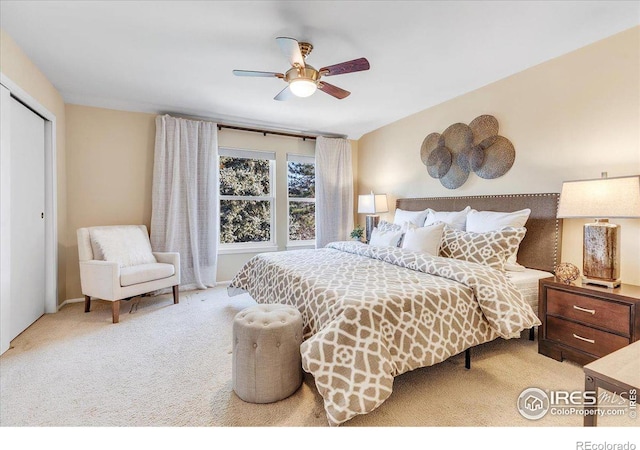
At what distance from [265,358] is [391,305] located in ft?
2.53

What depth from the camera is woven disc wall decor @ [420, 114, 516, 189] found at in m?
3.02

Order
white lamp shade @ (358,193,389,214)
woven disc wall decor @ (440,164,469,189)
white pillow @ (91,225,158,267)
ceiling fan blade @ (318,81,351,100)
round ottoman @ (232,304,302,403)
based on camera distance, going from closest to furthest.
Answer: round ottoman @ (232,304,302,403)
ceiling fan blade @ (318,81,351,100)
white pillow @ (91,225,158,267)
woven disc wall decor @ (440,164,469,189)
white lamp shade @ (358,193,389,214)

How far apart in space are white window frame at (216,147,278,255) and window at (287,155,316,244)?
279mm

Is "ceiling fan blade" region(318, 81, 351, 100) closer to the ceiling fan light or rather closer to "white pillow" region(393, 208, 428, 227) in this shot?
the ceiling fan light

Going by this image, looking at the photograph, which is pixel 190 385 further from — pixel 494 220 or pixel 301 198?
pixel 301 198

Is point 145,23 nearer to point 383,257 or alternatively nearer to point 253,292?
point 253,292

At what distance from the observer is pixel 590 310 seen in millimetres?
1975

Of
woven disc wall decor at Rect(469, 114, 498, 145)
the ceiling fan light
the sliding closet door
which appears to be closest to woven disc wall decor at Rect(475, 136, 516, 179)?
woven disc wall decor at Rect(469, 114, 498, 145)

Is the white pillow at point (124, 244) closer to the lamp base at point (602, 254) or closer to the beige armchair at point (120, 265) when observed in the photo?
the beige armchair at point (120, 265)

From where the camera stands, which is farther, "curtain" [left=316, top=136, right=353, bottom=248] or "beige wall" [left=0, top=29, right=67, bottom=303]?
"curtain" [left=316, top=136, right=353, bottom=248]

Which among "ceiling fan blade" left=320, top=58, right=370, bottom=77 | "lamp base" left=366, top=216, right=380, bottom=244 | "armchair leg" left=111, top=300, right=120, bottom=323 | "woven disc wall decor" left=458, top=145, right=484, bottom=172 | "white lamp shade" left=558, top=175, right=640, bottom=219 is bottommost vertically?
"armchair leg" left=111, top=300, right=120, bottom=323

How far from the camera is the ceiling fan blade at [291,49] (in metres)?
1.93

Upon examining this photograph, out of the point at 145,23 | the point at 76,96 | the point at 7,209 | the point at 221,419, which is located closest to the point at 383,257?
the point at 221,419

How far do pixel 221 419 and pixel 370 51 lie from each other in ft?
9.35
